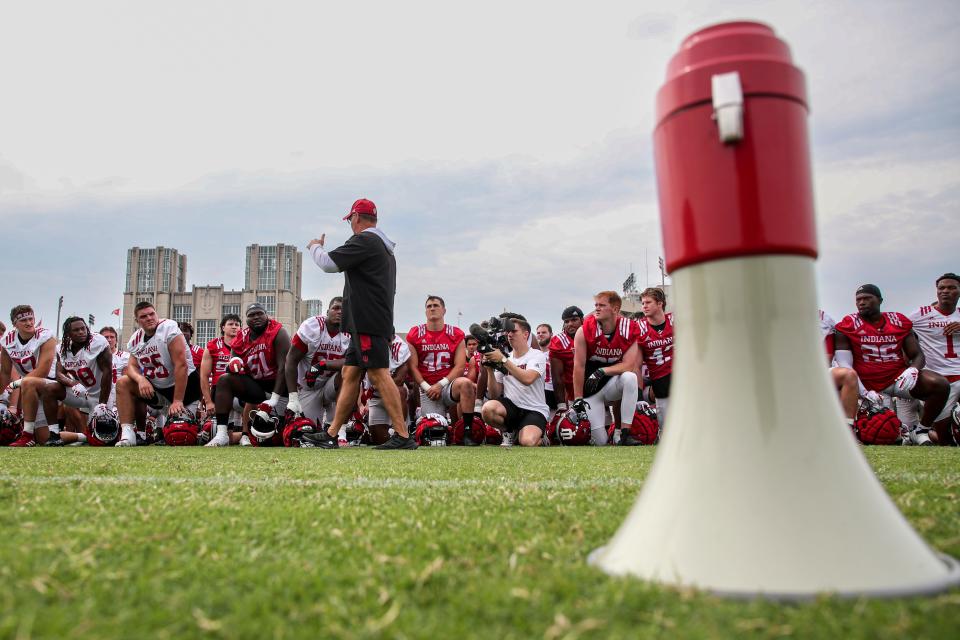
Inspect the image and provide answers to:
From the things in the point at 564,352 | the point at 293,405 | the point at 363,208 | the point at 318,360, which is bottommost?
the point at 293,405

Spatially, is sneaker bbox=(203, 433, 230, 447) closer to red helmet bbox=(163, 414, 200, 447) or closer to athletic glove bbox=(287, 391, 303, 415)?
red helmet bbox=(163, 414, 200, 447)

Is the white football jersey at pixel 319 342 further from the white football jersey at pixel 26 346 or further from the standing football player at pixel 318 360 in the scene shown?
the white football jersey at pixel 26 346

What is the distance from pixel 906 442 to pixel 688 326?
8.66 metres

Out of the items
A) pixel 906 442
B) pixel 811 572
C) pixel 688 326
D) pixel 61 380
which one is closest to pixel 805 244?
pixel 688 326

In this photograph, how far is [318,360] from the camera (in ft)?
29.3

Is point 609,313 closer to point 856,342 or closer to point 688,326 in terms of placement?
point 856,342

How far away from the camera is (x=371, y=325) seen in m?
5.55

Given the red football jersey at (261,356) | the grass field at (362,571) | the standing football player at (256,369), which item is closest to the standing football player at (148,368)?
the standing football player at (256,369)

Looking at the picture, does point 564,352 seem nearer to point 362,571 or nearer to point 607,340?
point 607,340

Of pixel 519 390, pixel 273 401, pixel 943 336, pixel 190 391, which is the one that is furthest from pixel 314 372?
pixel 943 336

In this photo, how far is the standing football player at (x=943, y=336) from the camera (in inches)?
322

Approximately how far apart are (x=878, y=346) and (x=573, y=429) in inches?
162

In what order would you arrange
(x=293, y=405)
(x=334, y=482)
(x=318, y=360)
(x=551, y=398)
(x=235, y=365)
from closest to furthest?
(x=334, y=482) → (x=293, y=405) → (x=235, y=365) → (x=318, y=360) → (x=551, y=398)

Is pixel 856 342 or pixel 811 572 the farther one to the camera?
pixel 856 342
